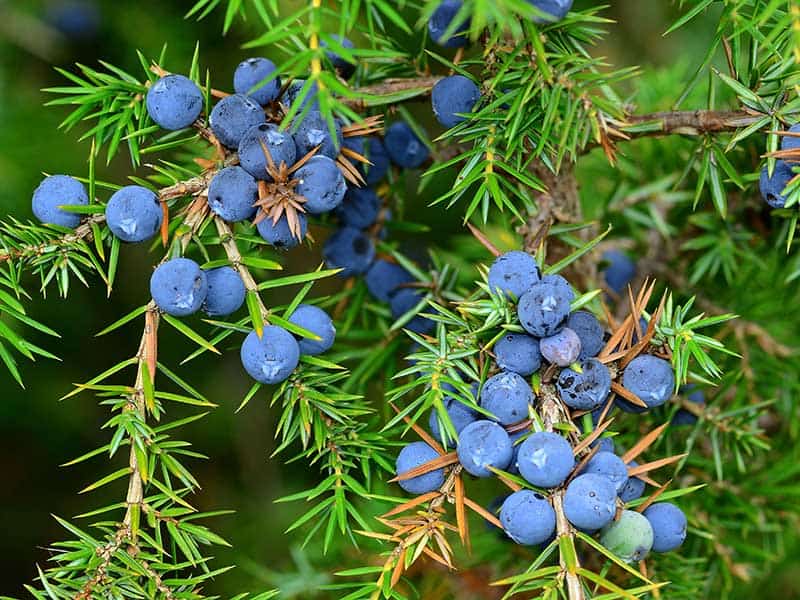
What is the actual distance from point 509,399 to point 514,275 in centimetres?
12

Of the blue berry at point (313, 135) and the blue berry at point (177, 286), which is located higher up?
the blue berry at point (313, 135)

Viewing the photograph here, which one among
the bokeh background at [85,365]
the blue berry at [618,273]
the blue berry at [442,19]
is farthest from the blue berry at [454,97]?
the bokeh background at [85,365]

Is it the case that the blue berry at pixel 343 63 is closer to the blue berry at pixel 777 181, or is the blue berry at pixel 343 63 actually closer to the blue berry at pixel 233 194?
the blue berry at pixel 233 194

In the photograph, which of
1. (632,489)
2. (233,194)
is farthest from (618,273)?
(233,194)

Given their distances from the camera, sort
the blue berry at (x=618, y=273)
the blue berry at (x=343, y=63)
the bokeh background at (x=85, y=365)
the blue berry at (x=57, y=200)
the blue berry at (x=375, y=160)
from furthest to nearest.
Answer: the bokeh background at (x=85, y=365) < the blue berry at (x=618, y=273) < the blue berry at (x=375, y=160) < the blue berry at (x=343, y=63) < the blue berry at (x=57, y=200)

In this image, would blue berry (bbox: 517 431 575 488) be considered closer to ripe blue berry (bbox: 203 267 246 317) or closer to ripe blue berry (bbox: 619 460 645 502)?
ripe blue berry (bbox: 619 460 645 502)

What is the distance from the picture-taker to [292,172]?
840 mm

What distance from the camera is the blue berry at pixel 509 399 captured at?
78cm

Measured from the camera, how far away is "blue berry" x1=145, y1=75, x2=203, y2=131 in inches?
33.3

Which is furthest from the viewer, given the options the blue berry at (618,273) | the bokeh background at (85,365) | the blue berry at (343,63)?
the bokeh background at (85,365)

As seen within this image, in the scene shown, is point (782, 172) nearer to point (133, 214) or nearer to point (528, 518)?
point (528, 518)

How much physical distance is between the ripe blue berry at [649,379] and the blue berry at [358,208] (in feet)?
1.29

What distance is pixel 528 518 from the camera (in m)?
0.75

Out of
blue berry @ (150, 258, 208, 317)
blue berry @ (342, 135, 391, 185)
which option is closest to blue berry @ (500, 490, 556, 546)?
blue berry @ (150, 258, 208, 317)
